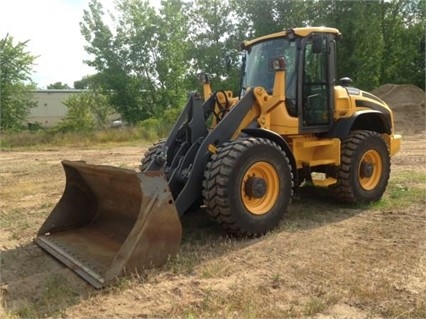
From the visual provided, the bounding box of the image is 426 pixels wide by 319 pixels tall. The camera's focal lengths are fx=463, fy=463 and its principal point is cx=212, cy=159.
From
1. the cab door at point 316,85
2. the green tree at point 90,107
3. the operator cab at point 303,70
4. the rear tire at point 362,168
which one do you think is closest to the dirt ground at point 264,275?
the rear tire at point 362,168

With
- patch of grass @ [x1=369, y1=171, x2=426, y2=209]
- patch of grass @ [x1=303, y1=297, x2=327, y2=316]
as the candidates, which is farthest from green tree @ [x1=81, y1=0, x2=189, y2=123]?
patch of grass @ [x1=303, y1=297, x2=327, y2=316]

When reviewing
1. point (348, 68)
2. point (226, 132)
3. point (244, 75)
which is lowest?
point (226, 132)

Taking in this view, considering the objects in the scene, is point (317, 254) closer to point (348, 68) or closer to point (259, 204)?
point (259, 204)

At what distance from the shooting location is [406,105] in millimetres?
18891

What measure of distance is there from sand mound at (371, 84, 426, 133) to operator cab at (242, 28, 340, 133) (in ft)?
41.1

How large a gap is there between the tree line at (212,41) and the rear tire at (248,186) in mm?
13344

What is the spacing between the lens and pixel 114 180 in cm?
457

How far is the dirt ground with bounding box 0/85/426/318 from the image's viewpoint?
326cm

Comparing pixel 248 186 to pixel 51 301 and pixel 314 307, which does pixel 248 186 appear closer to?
pixel 314 307

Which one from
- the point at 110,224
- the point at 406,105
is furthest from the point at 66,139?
the point at 110,224

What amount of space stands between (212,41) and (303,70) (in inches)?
744

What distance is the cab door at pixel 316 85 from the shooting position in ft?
18.5

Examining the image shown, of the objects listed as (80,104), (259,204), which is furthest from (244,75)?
(80,104)

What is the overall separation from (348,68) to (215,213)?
17116mm
